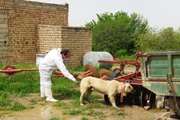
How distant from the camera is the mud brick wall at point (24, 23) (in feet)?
72.5

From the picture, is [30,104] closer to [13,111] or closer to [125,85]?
[13,111]

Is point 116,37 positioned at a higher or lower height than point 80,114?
higher

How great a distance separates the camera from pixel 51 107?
42.2 ft

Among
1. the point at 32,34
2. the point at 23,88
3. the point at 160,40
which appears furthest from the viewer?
the point at 160,40

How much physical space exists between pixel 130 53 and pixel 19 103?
97.1 ft

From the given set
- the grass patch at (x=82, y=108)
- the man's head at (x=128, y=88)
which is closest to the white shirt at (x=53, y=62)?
the grass patch at (x=82, y=108)

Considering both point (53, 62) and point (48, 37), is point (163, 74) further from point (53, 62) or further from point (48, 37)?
point (48, 37)

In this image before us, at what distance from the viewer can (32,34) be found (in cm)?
2306

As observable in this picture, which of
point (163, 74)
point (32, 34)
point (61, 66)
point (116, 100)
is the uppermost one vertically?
point (32, 34)

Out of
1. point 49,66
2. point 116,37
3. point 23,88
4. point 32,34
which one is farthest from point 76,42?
point 116,37

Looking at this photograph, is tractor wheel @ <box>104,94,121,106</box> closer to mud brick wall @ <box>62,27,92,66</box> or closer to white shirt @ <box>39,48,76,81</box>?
white shirt @ <box>39,48,76,81</box>

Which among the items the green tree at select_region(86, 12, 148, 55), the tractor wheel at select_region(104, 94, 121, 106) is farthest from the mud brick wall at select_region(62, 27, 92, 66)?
the green tree at select_region(86, 12, 148, 55)

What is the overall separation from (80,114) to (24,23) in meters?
11.4

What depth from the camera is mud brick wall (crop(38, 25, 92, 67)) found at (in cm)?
2227
